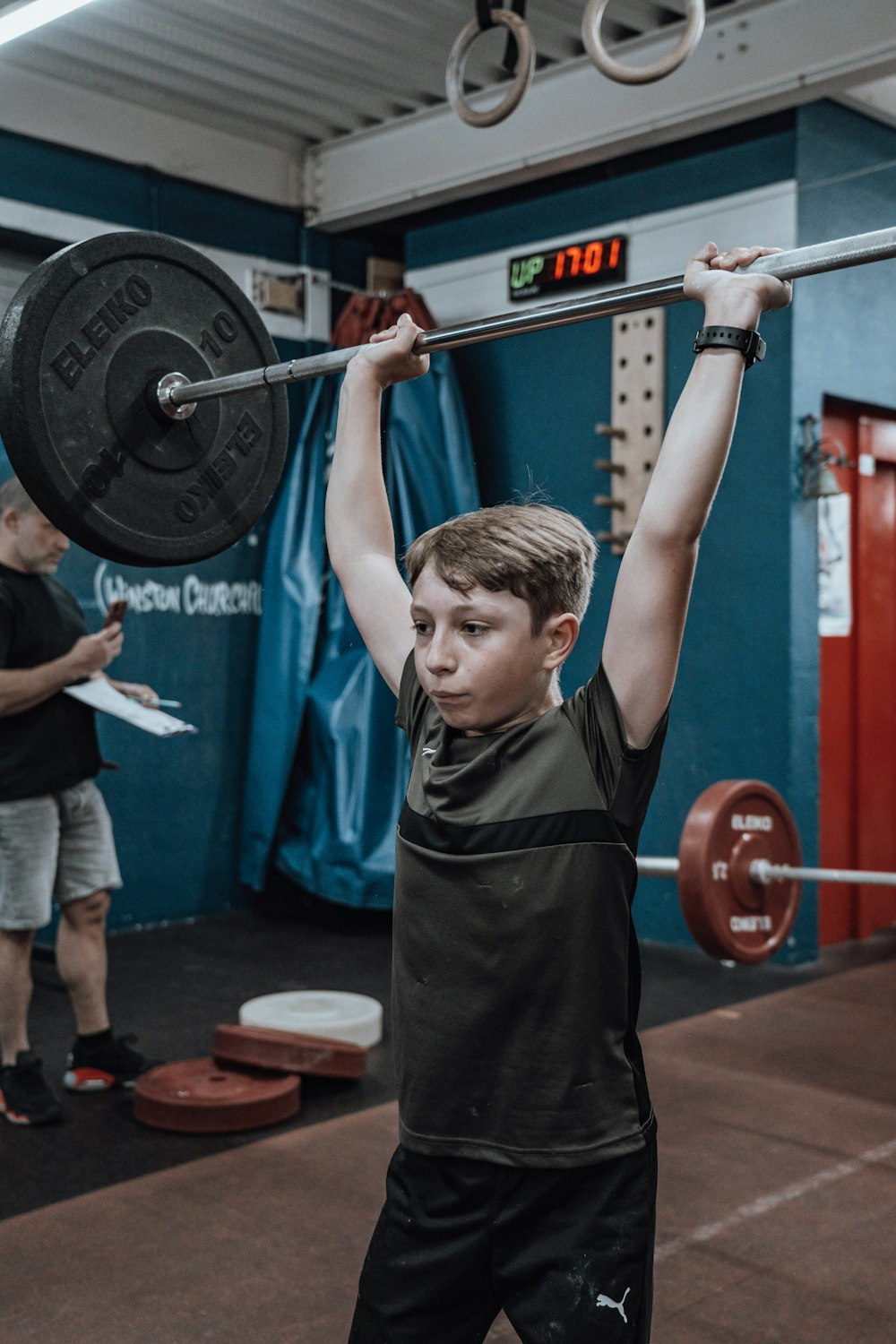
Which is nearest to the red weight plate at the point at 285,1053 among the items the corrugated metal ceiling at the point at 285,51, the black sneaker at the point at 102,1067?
the black sneaker at the point at 102,1067

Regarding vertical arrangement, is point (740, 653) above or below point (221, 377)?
below

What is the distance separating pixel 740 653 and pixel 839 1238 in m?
1.91

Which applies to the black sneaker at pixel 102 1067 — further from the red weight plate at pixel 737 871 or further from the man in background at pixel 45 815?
the red weight plate at pixel 737 871

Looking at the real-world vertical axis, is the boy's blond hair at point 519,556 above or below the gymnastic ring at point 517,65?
below

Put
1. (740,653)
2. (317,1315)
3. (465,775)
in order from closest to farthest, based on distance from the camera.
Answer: (465,775), (317,1315), (740,653)

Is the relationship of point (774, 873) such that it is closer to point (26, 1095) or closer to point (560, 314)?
point (560, 314)

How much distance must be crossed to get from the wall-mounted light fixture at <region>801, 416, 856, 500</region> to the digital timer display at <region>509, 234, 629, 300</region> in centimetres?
72

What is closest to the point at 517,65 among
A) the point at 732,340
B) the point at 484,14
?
→ the point at 484,14

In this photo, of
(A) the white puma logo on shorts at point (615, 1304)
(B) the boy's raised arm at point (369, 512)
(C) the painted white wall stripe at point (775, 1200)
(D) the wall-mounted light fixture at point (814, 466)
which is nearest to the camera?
(A) the white puma logo on shorts at point (615, 1304)

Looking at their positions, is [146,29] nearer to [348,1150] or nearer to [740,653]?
[740,653]

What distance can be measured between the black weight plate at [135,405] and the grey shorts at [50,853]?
1.12 meters

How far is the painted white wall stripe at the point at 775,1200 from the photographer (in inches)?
75.7

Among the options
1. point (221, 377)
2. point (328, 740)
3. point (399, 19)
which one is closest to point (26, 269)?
point (399, 19)

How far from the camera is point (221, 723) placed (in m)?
4.13
